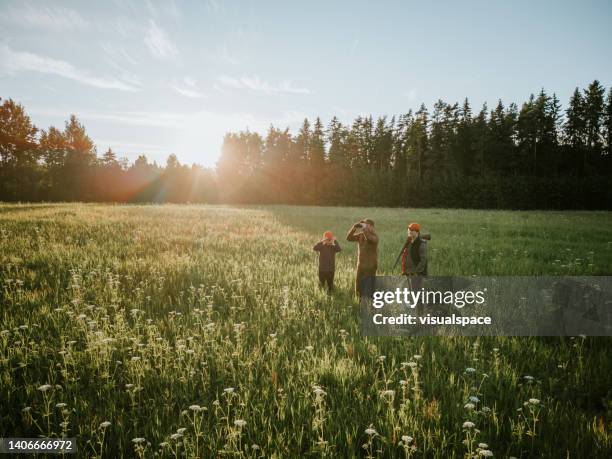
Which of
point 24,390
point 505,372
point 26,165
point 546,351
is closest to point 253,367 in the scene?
point 24,390

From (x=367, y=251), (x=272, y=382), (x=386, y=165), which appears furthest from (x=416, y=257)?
(x=386, y=165)

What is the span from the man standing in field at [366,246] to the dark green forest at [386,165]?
184 ft

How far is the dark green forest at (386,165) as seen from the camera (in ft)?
180

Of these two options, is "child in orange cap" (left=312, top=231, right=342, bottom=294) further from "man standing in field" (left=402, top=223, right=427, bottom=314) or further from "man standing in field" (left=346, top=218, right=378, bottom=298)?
"man standing in field" (left=402, top=223, right=427, bottom=314)

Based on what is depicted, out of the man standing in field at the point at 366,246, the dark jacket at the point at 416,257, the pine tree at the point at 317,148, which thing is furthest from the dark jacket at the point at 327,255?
the pine tree at the point at 317,148

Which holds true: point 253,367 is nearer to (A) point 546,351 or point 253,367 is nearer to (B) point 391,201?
(A) point 546,351

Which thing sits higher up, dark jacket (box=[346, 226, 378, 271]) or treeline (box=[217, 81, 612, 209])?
treeline (box=[217, 81, 612, 209])

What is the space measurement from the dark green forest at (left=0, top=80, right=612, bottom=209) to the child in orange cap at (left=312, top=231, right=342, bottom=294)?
184 ft

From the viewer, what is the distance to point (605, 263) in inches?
441

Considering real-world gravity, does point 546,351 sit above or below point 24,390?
above

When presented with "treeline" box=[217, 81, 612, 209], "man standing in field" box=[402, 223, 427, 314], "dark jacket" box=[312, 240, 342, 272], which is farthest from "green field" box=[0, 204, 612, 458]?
"treeline" box=[217, 81, 612, 209]

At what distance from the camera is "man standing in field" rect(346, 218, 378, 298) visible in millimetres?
6797

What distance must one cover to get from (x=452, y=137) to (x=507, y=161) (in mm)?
11704

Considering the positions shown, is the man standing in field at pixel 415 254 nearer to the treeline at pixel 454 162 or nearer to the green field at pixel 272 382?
the green field at pixel 272 382
